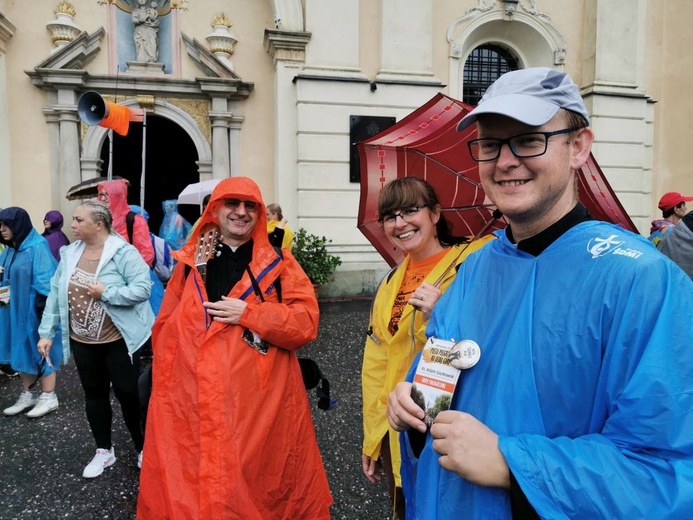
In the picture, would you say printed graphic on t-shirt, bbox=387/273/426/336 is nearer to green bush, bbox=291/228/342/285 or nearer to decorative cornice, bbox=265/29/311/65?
green bush, bbox=291/228/342/285

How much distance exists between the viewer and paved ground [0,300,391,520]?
9.87 feet

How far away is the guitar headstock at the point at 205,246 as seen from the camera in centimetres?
246

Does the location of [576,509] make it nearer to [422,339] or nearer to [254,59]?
[422,339]

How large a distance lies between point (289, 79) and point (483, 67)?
4706 mm

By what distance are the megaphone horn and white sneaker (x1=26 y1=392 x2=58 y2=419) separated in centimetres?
424

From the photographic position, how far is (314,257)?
841 centimetres

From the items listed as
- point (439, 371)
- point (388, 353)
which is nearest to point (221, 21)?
point (388, 353)

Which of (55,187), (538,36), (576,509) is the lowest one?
(576,509)

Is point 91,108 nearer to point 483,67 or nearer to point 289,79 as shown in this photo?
point 289,79

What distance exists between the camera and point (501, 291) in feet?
3.71

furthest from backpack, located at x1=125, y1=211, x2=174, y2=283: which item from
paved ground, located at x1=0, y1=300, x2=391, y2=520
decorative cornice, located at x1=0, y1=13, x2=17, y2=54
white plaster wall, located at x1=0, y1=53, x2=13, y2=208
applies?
decorative cornice, located at x1=0, y1=13, x2=17, y2=54

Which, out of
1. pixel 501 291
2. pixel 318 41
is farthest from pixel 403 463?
pixel 318 41

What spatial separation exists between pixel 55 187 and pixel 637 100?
11.9 meters

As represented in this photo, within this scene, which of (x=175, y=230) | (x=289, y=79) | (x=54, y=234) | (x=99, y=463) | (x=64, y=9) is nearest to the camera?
(x=99, y=463)
